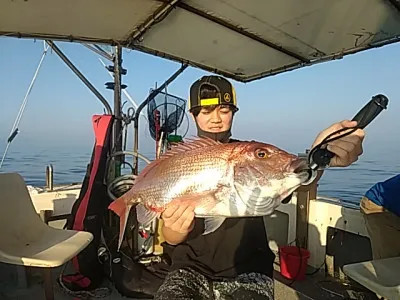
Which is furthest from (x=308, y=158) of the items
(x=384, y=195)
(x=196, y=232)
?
(x=384, y=195)

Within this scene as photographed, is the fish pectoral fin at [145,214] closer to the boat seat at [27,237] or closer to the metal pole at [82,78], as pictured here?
the boat seat at [27,237]

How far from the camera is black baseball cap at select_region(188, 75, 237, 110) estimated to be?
6.43 feet

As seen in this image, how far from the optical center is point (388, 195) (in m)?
2.71

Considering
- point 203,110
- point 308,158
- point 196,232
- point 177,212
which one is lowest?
point 196,232

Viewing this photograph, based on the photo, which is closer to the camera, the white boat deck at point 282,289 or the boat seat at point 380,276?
the boat seat at point 380,276

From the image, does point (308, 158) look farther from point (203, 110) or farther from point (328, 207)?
point (328, 207)

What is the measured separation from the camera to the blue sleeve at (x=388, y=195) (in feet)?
8.68

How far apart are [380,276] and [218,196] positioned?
1472 millimetres

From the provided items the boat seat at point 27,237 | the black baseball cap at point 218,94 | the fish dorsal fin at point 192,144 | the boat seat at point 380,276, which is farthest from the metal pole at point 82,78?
the boat seat at point 380,276

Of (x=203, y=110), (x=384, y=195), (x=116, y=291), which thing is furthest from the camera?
(x=116, y=291)

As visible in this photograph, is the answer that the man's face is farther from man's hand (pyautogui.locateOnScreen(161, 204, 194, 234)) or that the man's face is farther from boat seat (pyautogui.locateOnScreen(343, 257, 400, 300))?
boat seat (pyautogui.locateOnScreen(343, 257, 400, 300))

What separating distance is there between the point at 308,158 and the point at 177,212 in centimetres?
55

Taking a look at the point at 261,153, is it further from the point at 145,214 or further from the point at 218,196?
the point at 145,214

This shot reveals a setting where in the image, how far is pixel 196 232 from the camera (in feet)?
6.11
